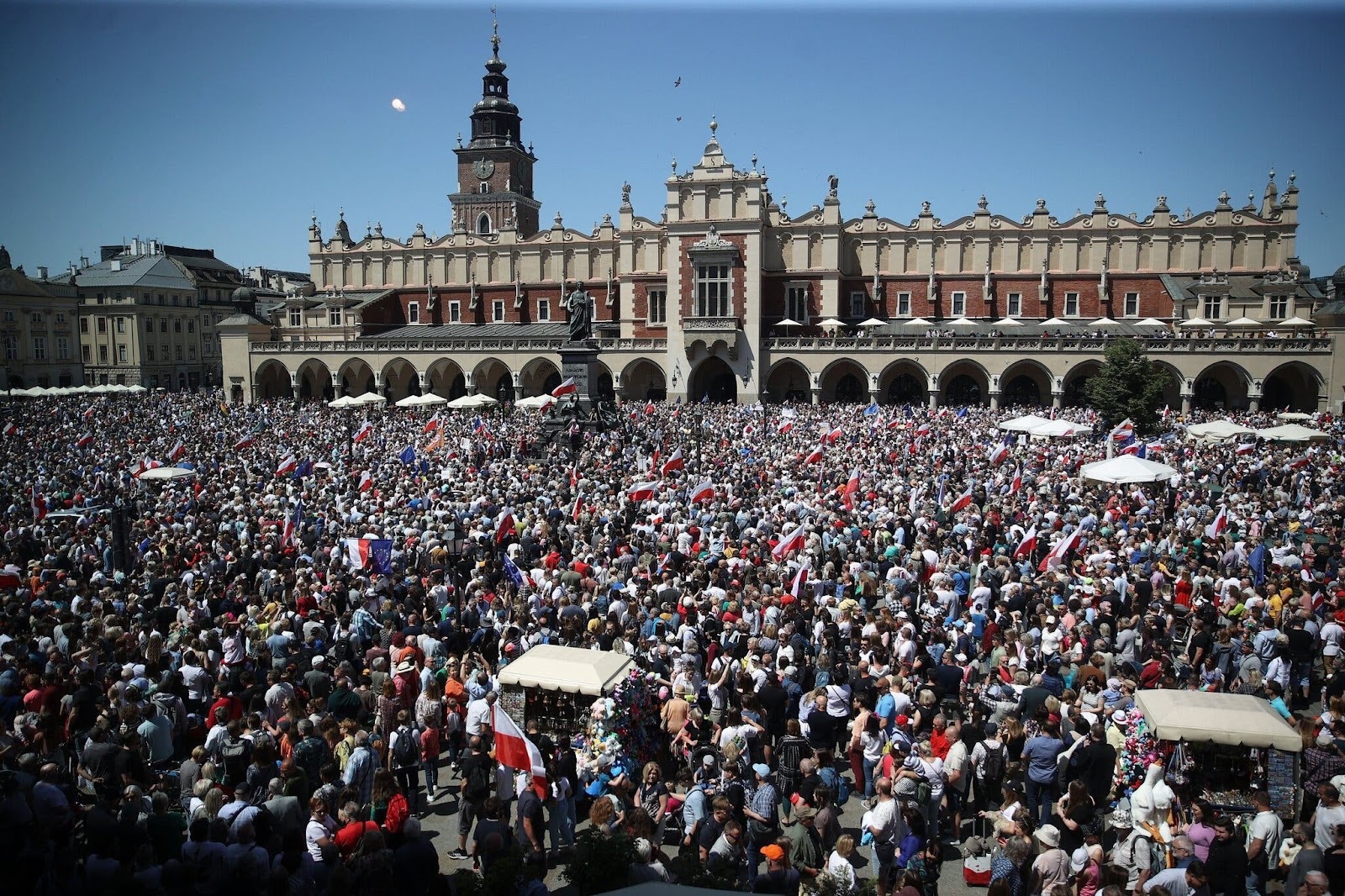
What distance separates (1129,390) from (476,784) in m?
34.1

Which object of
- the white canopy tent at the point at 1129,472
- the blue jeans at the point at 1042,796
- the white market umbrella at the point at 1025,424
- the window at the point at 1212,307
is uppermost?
the window at the point at 1212,307

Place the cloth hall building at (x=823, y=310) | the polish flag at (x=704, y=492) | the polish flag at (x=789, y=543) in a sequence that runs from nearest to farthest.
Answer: the polish flag at (x=789, y=543)
the polish flag at (x=704, y=492)
the cloth hall building at (x=823, y=310)

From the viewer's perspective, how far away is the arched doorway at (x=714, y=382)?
48.3 meters

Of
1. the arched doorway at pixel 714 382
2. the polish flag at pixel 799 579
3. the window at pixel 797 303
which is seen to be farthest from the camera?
the window at pixel 797 303

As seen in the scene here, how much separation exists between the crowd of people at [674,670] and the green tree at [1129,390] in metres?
12.6

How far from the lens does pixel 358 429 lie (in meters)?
33.0

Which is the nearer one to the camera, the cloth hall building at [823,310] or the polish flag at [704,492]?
the polish flag at [704,492]

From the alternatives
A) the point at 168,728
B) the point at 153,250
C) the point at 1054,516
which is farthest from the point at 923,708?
the point at 153,250

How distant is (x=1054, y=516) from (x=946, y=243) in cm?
3592

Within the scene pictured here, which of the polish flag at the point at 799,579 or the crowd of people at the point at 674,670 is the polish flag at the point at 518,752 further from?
the polish flag at the point at 799,579

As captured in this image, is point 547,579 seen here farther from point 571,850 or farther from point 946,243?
point 946,243

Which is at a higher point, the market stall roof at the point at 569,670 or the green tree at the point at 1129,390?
the green tree at the point at 1129,390

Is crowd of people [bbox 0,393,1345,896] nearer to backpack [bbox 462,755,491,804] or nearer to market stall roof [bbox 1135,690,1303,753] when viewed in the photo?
backpack [bbox 462,755,491,804]

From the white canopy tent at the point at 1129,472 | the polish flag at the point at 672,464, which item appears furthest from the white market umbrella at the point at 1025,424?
the polish flag at the point at 672,464
